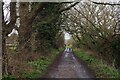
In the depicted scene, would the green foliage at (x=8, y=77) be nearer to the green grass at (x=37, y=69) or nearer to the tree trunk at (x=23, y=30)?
the green grass at (x=37, y=69)

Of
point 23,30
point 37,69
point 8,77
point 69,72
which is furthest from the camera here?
point 69,72

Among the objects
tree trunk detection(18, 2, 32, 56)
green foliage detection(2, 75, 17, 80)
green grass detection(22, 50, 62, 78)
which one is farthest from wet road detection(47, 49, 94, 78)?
green foliage detection(2, 75, 17, 80)

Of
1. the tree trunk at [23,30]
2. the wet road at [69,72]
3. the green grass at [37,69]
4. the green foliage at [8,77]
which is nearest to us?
the green foliage at [8,77]

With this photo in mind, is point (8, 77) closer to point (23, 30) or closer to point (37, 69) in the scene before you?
point (23, 30)

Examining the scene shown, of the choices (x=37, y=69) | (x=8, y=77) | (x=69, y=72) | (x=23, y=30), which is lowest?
(x=69, y=72)

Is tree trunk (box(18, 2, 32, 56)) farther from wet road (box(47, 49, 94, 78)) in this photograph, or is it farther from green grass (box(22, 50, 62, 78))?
wet road (box(47, 49, 94, 78))

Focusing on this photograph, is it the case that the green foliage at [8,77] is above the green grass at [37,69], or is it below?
above

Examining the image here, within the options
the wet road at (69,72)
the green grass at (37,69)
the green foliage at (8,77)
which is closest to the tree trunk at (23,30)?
the green grass at (37,69)

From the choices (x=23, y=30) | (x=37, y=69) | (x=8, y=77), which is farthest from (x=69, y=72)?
(x=8, y=77)

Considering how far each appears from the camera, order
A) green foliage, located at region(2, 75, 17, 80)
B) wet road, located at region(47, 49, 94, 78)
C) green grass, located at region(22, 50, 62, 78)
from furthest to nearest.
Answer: wet road, located at region(47, 49, 94, 78)
green grass, located at region(22, 50, 62, 78)
green foliage, located at region(2, 75, 17, 80)

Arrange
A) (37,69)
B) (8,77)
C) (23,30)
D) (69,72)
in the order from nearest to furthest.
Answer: (8,77) → (23,30) → (37,69) → (69,72)

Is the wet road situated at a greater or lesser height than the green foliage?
lesser

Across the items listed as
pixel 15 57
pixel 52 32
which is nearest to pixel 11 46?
pixel 15 57

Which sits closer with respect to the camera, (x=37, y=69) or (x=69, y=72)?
(x=37, y=69)
